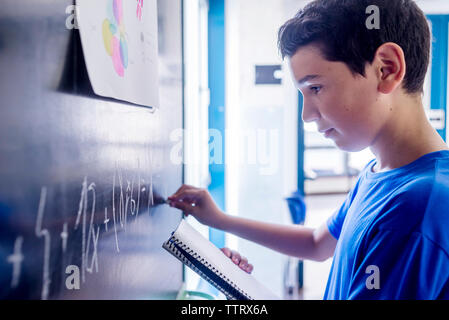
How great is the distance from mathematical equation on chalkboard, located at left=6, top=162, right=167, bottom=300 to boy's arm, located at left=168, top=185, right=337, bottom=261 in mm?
264

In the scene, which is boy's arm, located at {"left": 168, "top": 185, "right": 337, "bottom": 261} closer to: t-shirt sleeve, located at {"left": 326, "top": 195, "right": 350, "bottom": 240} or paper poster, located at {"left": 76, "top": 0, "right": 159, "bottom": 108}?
t-shirt sleeve, located at {"left": 326, "top": 195, "right": 350, "bottom": 240}

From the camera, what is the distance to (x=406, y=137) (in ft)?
1.91

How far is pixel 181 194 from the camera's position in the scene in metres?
0.82

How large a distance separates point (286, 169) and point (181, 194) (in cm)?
179

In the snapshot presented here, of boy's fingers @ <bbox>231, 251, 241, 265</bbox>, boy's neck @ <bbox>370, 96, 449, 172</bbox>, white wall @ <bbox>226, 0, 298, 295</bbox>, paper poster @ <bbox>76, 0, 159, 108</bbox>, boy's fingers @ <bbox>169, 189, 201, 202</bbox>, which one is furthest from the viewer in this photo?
white wall @ <bbox>226, 0, 298, 295</bbox>

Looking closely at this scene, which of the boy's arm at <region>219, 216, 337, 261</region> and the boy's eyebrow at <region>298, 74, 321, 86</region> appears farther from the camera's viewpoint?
the boy's arm at <region>219, 216, 337, 261</region>

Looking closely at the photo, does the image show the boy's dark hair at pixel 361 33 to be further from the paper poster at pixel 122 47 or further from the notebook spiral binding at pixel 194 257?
the notebook spiral binding at pixel 194 257

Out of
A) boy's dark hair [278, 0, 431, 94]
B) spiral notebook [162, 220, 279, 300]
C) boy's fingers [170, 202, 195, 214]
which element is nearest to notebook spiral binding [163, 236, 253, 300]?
spiral notebook [162, 220, 279, 300]

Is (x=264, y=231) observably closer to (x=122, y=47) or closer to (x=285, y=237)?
(x=285, y=237)

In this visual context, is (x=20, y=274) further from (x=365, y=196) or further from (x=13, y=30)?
(x=365, y=196)

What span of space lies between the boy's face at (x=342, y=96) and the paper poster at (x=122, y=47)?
0.28 m

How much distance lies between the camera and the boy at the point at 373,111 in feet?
1.51

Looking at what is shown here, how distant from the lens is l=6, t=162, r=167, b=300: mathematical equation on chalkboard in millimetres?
262
